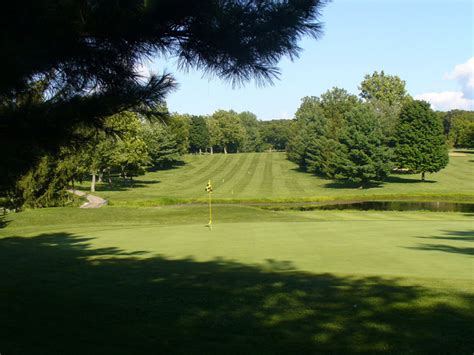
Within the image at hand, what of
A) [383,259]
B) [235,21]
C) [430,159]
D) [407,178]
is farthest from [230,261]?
[407,178]

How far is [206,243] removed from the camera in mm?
16453

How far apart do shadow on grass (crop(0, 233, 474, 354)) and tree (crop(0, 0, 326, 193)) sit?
2140 mm

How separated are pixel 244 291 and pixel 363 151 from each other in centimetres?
6033

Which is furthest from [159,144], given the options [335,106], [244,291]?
[244,291]

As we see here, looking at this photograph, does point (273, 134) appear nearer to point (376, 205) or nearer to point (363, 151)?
point (363, 151)

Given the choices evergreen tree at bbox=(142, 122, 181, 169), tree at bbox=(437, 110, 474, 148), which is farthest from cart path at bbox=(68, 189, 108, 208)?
tree at bbox=(437, 110, 474, 148)

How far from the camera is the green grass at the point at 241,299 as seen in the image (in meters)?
5.41

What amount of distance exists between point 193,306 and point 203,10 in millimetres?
3859

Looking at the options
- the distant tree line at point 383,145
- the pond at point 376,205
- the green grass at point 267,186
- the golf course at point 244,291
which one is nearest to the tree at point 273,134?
the green grass at point 267,186

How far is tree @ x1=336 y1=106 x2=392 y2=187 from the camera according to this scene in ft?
213

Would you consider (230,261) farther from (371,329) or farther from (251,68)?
(371,329)

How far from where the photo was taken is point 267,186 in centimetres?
7069

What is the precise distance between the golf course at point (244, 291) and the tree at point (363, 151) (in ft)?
147

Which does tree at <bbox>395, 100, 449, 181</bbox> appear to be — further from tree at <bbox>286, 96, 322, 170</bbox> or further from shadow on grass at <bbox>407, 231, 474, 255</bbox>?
shadow on grass at <bbox>407, 231, 474, 255</bbox>
